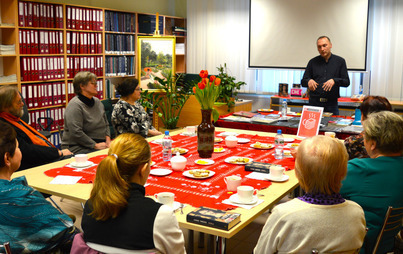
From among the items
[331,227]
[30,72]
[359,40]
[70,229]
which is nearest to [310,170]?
[331,227]

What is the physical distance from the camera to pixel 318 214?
1574 millimetres

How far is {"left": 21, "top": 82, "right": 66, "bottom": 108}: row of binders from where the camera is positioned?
543cm

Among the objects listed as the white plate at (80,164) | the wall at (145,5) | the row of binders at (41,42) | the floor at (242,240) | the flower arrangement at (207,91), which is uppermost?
the wall at (145,5)

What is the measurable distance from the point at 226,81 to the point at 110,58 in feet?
5.89

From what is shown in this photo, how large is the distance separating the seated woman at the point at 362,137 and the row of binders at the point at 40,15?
13.3 ft

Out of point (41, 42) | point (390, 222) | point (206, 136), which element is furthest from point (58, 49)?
point (390, 222)

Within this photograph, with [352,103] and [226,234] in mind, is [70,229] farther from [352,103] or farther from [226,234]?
[352,103]

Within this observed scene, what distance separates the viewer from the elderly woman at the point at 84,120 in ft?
13.2

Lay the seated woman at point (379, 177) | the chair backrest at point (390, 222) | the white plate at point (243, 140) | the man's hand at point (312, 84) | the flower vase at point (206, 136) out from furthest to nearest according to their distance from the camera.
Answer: the man's hand at point (312, 84), the white plate at point (243, 140), the flower vase at point (206, 136), the seated woman at point (379, 177), the chair backrest at point (390, 222)

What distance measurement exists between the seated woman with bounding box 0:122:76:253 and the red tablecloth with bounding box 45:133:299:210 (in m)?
0.59

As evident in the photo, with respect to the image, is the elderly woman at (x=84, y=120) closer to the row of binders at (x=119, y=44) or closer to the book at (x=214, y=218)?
the book at (x=214, y=218)

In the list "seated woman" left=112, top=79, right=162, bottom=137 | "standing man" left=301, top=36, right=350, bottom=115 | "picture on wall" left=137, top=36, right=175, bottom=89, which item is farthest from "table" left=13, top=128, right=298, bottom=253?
"picture on wall" left=137, top=36, right=175, bottom=89

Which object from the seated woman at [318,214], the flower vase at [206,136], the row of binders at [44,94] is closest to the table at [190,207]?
the seated woman at [318,214]

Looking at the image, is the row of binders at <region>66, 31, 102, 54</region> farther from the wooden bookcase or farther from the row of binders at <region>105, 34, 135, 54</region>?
the row of binders at <region>105, 34, 135, 54</region>
